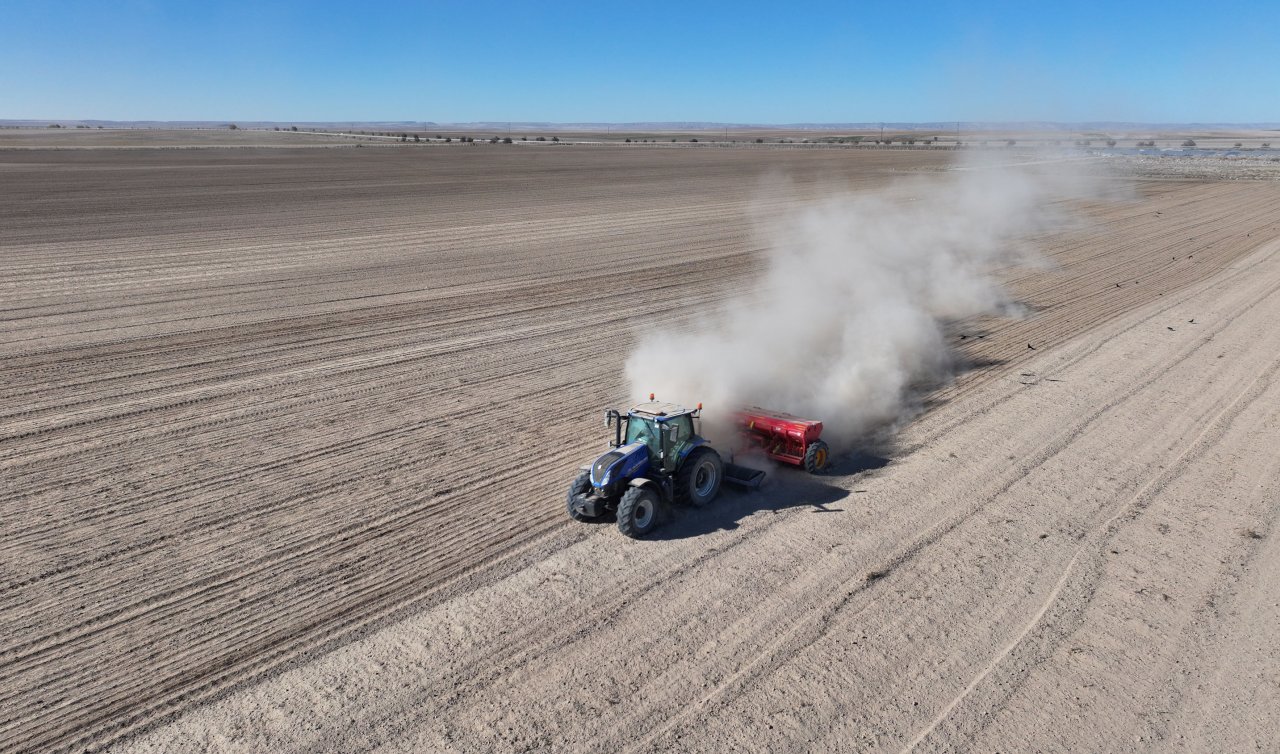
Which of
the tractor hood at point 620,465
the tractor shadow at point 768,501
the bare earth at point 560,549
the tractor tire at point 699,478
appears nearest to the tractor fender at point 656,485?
the tractor hood at point 620,465

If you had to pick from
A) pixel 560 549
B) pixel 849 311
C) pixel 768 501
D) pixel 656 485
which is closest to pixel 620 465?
pixel 656 485

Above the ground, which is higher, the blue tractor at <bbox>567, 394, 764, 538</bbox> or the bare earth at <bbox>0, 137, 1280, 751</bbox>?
the blue tractor at <bbox>567, 394, 764, 538</bbox>

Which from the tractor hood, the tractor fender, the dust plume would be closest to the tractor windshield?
the tractor hood

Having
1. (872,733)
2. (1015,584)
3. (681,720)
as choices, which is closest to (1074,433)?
(1015,584)

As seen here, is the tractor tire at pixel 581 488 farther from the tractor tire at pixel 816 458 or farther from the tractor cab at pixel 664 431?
the tractor tire at pixel 816 458

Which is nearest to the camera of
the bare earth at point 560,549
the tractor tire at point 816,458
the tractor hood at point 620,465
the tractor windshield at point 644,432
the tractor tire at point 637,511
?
the bare earth at point 560,549

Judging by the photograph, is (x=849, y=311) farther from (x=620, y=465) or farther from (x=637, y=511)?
(x=637, y=511)

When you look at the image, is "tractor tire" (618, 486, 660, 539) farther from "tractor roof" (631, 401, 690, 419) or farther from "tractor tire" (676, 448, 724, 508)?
"tractor roof" (631, 401, 690, 419)

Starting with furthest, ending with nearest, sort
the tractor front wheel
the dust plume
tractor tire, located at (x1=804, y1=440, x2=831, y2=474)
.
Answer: the dust plume < tractor tire, located at (x1=804, y1=440, x2=831, y2=474) < the tractor front wheel
